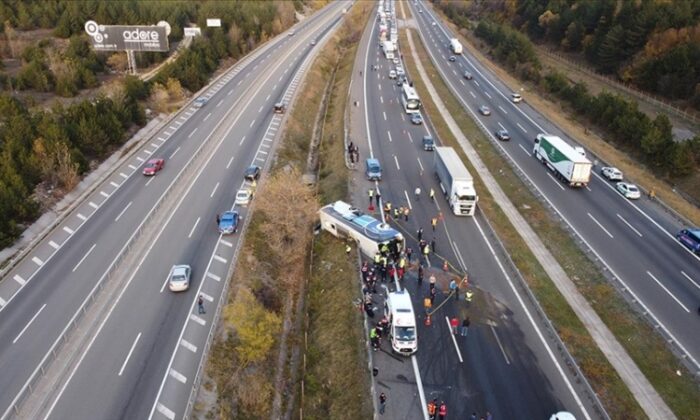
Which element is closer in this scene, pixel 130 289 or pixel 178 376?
pixel 178 376

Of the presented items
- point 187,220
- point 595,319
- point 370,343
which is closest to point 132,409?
point 370,343

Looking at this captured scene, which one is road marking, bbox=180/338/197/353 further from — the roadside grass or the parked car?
the roadside grass

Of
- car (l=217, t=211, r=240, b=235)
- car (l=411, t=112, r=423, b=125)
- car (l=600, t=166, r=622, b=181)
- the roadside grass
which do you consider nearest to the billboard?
car (l=411, t=112, r=423, b=125)

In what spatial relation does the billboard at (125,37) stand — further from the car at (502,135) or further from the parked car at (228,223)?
the car at (502,135)

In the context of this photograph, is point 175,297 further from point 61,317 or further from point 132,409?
point 132,409

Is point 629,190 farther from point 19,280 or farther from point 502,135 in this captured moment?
point 19,280

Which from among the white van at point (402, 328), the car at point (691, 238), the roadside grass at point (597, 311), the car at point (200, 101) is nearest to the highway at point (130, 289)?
the white van at point (402, 328)

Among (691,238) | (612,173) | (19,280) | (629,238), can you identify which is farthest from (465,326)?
(612,173)
